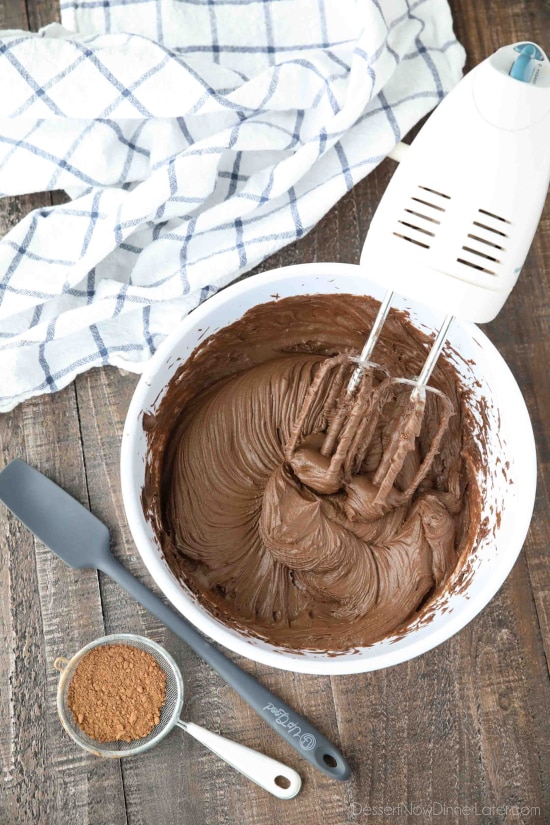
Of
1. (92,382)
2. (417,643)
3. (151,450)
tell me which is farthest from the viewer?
(92,382)

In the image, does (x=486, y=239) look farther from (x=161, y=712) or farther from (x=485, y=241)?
(x=161, y=712)

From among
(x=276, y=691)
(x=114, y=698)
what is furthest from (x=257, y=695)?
(x=114, y=698)

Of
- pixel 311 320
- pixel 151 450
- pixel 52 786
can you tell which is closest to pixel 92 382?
pixel 151 450

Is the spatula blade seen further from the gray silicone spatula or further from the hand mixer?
the hand mixer

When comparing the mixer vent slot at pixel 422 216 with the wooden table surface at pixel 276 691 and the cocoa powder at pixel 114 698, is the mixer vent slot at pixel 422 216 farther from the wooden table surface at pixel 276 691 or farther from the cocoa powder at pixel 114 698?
the cocoa powder at pixel 114 698

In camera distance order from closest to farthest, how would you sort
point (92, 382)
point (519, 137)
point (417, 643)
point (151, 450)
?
point (519, 137) < point (417, 643) < point (151, 450) < point (92, 382)

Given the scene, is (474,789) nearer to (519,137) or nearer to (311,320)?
(311,320)

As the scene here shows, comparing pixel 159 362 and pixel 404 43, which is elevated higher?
pixel 404 43
